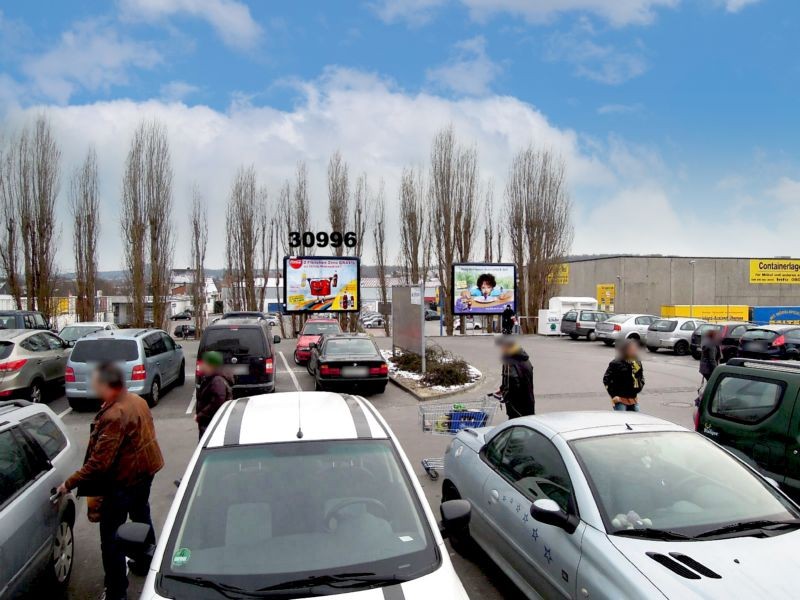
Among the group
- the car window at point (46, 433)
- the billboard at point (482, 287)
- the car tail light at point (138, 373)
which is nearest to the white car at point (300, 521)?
the car window at point (46, 433)

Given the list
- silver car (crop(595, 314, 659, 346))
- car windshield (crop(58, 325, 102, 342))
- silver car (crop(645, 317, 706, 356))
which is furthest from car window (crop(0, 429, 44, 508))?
silver car (crop(595, 314, 659, 346))

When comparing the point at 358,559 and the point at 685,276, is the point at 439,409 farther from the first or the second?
the point at 685,276

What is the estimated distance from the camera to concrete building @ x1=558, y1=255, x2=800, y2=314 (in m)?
50.8

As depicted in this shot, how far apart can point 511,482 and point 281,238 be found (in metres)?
39.5

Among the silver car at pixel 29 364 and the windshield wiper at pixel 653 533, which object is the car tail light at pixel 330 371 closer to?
the silver car at pixel 29 364

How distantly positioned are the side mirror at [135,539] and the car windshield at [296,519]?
0.35 m

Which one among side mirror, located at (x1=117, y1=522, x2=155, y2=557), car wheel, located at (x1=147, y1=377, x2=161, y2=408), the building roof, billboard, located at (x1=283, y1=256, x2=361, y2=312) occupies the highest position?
billboard, located at (x1=283, y1=256, x2=361, y2=312)

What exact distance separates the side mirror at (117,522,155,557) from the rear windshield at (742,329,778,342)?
1962 centimetres

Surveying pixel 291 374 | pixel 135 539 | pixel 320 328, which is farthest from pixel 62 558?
pixel 320 328

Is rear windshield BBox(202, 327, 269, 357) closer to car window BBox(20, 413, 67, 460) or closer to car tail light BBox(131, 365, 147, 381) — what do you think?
car tail light BBox(131, 365, 147, 381)

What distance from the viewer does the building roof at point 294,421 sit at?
348 centimetres

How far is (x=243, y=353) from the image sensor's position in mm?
12320

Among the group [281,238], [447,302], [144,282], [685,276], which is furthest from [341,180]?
[685,276]

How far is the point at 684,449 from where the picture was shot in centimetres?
420
